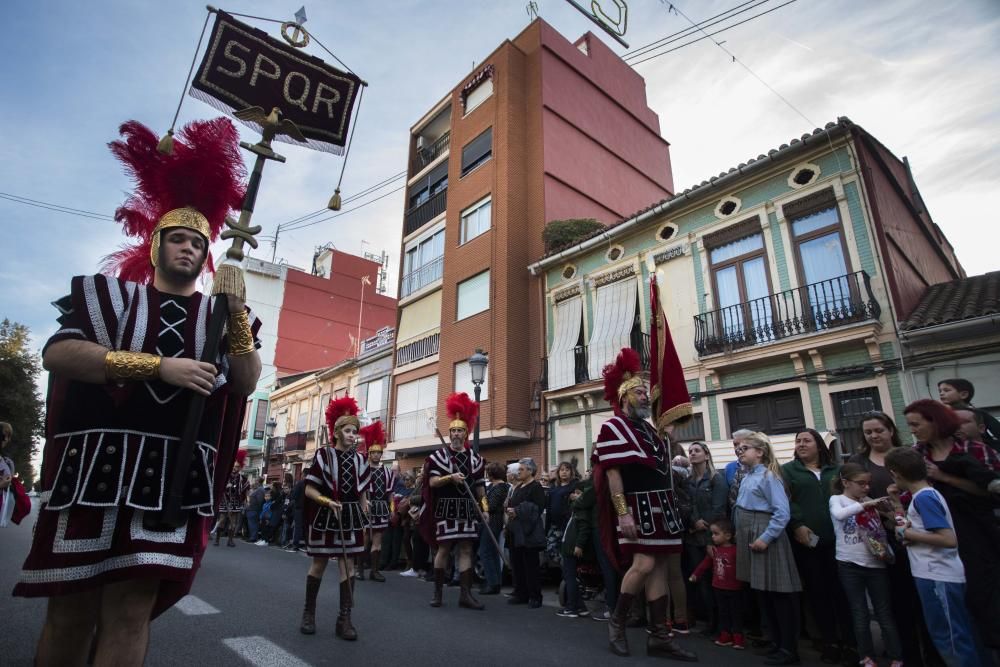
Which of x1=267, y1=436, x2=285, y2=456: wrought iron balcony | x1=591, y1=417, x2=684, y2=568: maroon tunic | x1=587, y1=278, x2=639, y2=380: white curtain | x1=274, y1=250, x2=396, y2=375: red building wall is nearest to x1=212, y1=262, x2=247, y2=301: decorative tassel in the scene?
x1=591, y1=417, x2=684, y2=568: maroon tunic

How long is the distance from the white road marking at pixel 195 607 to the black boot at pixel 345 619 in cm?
153

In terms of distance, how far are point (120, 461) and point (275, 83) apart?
3.01 metres

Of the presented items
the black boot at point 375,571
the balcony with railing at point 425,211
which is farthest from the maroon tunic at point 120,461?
the balcony with railing at point 425,211

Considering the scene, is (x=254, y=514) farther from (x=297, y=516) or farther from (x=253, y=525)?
(x=297, y=516)

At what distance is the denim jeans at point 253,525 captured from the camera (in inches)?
657

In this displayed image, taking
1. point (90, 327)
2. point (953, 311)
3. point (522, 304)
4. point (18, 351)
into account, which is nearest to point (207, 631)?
point (90, 327)

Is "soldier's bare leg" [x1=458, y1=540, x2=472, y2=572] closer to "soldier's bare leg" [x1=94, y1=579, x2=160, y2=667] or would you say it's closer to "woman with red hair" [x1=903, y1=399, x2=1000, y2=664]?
"woman with red hair" [x1=903, y1=399, x2=1000, y2=664]

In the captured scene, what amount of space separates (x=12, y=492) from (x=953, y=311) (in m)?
15.1

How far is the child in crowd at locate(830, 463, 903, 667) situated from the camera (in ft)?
13.8

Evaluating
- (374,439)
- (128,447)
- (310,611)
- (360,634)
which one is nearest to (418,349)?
(374,439)

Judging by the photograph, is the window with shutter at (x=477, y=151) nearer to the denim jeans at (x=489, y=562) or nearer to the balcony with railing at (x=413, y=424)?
the balcony with railing at (x=413, y=424)

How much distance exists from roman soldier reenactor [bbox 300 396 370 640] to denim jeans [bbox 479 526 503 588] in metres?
2.95

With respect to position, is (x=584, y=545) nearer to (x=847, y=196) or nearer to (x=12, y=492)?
(x=12, y=492)

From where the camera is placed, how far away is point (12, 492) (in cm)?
714
